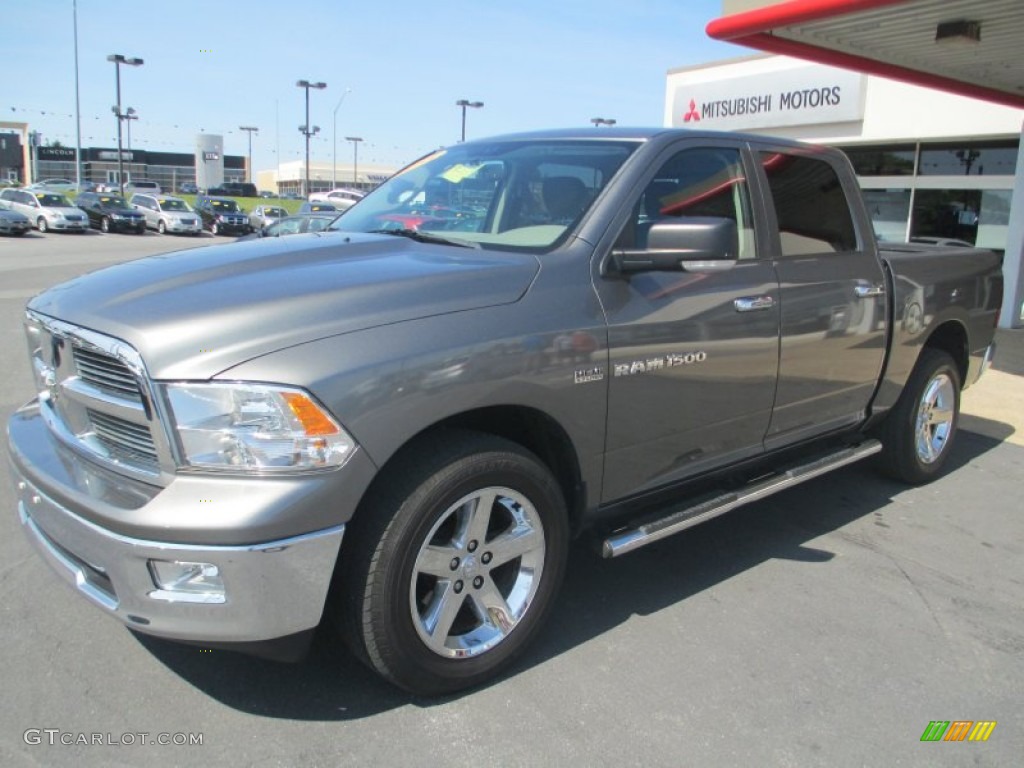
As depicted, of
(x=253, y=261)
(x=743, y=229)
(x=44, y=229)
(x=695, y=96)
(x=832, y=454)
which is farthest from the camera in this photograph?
(x=44, y=229)

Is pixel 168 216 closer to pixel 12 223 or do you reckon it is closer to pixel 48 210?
pixel 48 210

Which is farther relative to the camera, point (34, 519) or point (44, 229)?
point (44, 229)

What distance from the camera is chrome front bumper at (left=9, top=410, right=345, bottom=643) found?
228cm

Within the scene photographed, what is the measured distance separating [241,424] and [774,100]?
51.3ft

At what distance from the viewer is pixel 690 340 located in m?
3.31

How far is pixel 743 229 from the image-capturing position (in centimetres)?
378

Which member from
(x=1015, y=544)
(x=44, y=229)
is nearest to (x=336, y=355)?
(x=1015, y=544)

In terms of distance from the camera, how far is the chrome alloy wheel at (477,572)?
8.91 ft

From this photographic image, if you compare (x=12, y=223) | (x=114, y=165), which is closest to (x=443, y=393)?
(x=12, y=223)

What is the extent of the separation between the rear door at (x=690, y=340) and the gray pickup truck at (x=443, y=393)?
0.01 m

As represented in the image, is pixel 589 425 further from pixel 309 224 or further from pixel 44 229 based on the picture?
pixel 44 229

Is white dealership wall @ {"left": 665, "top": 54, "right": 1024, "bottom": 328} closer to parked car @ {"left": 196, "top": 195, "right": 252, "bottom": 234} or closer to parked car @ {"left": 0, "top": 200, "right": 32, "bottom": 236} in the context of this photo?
parked car @ {"left": 0, "top": 200, "right": 32, "bottom": 236}

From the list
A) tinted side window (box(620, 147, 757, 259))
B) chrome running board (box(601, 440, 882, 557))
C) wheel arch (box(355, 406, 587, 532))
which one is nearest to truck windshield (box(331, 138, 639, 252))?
tinted side window (box(620, 147, 757, 259))

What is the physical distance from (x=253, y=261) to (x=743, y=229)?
2.15 metres
